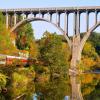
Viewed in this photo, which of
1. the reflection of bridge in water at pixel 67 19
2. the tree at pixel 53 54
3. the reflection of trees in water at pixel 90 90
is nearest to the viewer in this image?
the reflection of trees in water at pixel 90 90

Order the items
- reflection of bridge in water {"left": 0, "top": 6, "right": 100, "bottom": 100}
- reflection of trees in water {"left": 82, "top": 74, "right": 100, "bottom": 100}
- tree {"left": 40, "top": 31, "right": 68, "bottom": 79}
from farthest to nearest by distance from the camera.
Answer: reflection of bridge in water {"left": 0, "top": 6, "right": 100, "bottom": 100}, tree {"left": 40, "top": 31, "right": 68, "bottom": 79}, reflection of trees in water {"left": 82, "top": 74, "right": 100, "bottom": 100}

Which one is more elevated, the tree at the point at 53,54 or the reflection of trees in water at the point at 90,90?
the tree at the point at 53,54

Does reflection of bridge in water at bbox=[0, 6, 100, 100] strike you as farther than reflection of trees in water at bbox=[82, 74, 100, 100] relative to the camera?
Yes

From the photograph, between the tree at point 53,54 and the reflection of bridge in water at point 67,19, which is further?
the reflection of bridge in water at point 67,19

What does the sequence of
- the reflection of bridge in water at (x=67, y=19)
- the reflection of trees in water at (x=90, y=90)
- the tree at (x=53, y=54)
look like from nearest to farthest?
the reflection of trees in water at (x=90, y=90), the tree at (x=53, y=54), the reflection of bridge in water at (x=67, y=19)

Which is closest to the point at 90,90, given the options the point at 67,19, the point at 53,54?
the point at 53,54

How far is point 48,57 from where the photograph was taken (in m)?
52.5

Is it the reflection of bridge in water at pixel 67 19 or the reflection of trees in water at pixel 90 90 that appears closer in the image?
the reflection of trees in water at pixel 90 90

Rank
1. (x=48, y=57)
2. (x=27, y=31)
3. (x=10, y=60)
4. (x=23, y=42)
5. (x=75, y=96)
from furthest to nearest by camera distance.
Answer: (x=27, y=31)
(x=23, y=42)
(x=48, y=57)
(x=10, y=60)
(x=75, y=96)

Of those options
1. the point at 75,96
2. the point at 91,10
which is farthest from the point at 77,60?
the point at 75,96

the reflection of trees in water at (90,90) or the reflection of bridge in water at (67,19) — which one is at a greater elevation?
the reflection of bridge in water at (67,19)

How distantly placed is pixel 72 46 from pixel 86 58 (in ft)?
76.0

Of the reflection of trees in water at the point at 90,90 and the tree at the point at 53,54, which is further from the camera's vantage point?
the tree at the point at 53,54

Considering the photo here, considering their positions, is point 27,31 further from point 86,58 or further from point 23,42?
point 86,58
